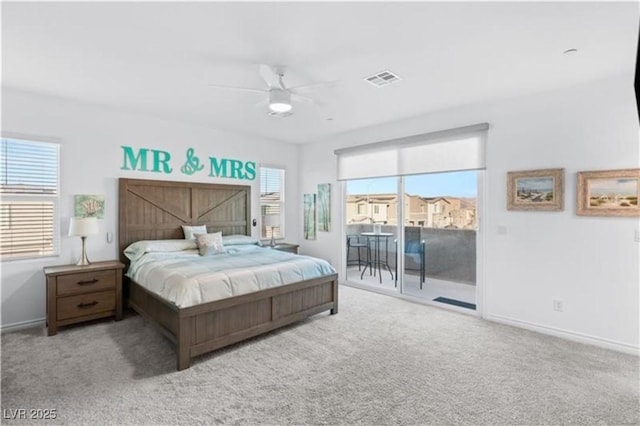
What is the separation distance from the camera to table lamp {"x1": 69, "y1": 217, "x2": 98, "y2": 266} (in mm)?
3816

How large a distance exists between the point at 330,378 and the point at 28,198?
13.5 ft

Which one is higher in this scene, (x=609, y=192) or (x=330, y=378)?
(x=609, y=192)

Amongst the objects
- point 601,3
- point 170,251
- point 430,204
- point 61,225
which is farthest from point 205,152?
point 601,3

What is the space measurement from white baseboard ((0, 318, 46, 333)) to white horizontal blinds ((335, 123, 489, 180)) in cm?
474

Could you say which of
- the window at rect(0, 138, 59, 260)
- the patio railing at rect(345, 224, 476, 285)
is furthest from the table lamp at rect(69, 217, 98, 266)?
the patio railing at rect(345, 224, 476, 285)

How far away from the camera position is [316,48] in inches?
106

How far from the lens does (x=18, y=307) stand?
3.74m

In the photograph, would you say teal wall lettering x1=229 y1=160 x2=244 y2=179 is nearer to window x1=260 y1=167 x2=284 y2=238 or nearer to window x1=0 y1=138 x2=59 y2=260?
window x1=260 y1=167 x2=284 y2=238

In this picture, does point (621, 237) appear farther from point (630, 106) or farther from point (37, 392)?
point (37, 392)

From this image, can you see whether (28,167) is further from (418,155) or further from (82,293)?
(418,155)

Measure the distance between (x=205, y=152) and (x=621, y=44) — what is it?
17.1 feet

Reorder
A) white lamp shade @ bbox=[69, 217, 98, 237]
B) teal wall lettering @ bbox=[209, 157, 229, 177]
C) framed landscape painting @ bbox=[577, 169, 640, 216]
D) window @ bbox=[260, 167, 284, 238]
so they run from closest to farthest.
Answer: framed landscape painting @ bbox=[577, 169, 640, 216]
white lamp shade @ bbox=[69, 217, 98, 237]
teal wall lettering @ bbox=[209, 157, 229, 177]
window @ bbox=[260, 167, 284, 238]

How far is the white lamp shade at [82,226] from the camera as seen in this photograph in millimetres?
3814

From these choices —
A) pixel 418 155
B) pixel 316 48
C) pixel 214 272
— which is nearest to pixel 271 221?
pixel 214 272
